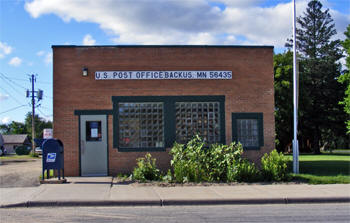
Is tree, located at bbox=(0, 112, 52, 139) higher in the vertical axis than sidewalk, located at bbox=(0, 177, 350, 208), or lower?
higher

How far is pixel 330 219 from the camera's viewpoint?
861cm

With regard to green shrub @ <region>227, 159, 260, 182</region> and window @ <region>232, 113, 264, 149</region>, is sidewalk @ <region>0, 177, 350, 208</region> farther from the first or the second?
window @ <region>232, 113, 264, 149</region>

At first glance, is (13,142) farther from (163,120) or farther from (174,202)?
(174,202)

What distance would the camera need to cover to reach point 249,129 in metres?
16.2

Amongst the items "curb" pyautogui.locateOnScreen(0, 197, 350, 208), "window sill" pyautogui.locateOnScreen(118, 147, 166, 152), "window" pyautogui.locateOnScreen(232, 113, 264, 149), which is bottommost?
"curb" pyautogui.locateOnScreen(0, 197, 350, 208)

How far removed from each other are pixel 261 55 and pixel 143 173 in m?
6.85

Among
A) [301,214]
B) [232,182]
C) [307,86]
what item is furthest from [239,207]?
[307,86]

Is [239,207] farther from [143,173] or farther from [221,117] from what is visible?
[221,117]

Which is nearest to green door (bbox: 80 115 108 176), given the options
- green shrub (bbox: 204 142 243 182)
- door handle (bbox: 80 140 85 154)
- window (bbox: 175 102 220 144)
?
door handle (bbox: 80 140 85 154)

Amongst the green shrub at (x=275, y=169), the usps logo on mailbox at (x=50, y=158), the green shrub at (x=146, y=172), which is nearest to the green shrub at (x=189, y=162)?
the green shrub at (x=146, y=172)

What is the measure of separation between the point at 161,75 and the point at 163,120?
178cm

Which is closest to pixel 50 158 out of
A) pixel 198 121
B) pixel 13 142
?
pixel 198 121

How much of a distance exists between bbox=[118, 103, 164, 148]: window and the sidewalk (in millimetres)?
2432

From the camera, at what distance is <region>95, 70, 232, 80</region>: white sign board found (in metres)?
15.6
